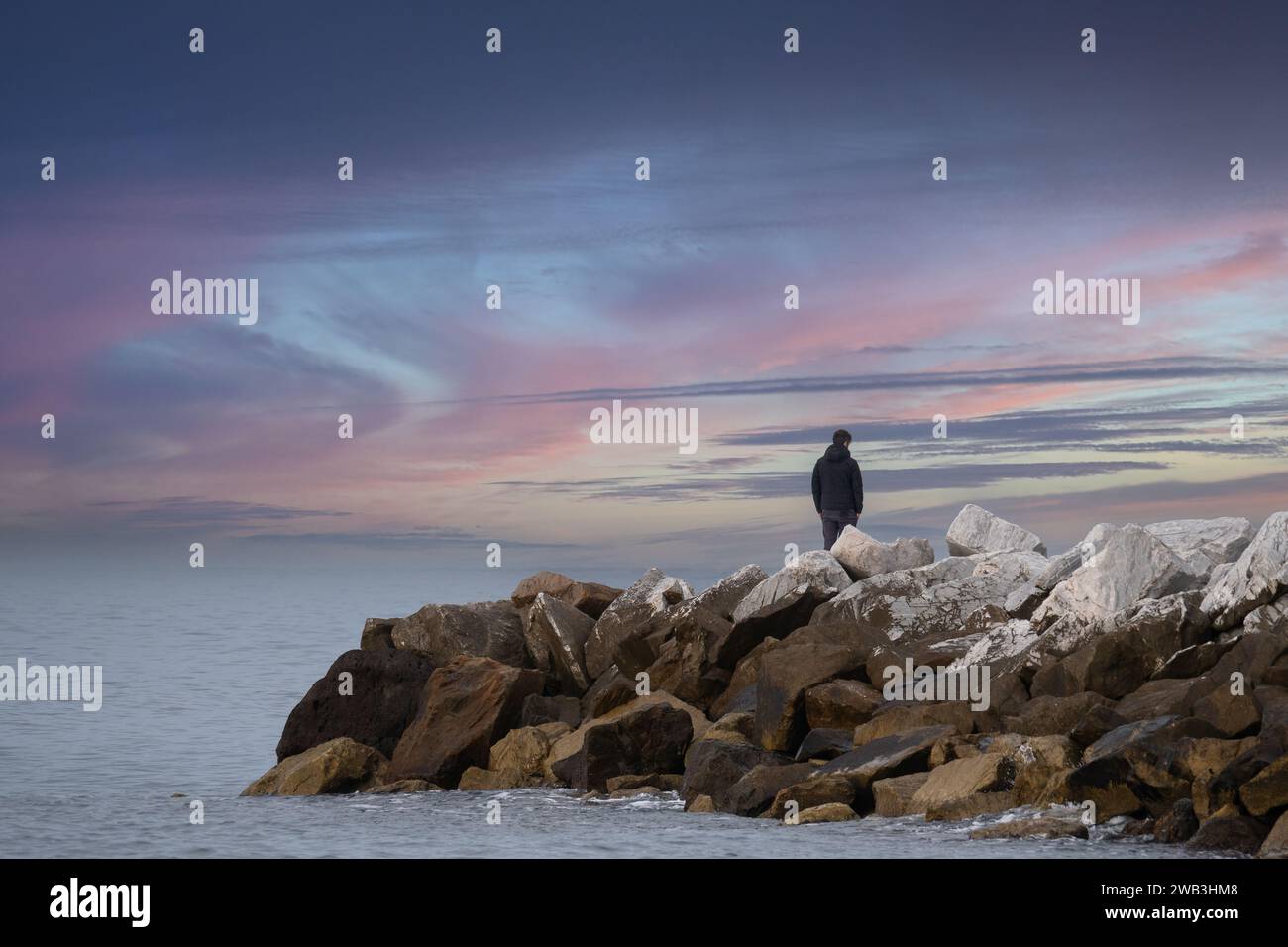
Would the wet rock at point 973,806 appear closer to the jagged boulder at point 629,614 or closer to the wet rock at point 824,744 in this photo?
the wet rock at point 824,744

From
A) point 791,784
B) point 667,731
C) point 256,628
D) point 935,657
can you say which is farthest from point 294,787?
point 256,628

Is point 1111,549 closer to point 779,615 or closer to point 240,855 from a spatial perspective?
point 779,615

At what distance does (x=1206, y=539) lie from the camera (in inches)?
866

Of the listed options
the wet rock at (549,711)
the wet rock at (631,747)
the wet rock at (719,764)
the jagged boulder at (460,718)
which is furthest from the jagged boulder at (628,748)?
the wet rock at (549,711)

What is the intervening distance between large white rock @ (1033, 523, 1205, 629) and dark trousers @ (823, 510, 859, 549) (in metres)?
6.30

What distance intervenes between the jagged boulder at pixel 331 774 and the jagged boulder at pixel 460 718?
1.11 feet

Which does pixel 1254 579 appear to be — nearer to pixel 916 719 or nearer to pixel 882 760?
pixel 916 719

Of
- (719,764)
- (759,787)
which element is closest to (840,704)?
(719,764)

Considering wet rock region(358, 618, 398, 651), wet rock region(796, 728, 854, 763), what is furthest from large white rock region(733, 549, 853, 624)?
wet rock region(358, 618, 398, 651)

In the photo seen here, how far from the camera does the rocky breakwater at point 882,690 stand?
14.5 meters

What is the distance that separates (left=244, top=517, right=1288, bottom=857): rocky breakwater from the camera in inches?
573

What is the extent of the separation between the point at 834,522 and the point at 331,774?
1053cm

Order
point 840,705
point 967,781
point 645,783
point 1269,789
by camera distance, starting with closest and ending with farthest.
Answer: point 1269,789, point 967,781, point 840,705, point 645,783

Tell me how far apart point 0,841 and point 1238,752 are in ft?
47.4
